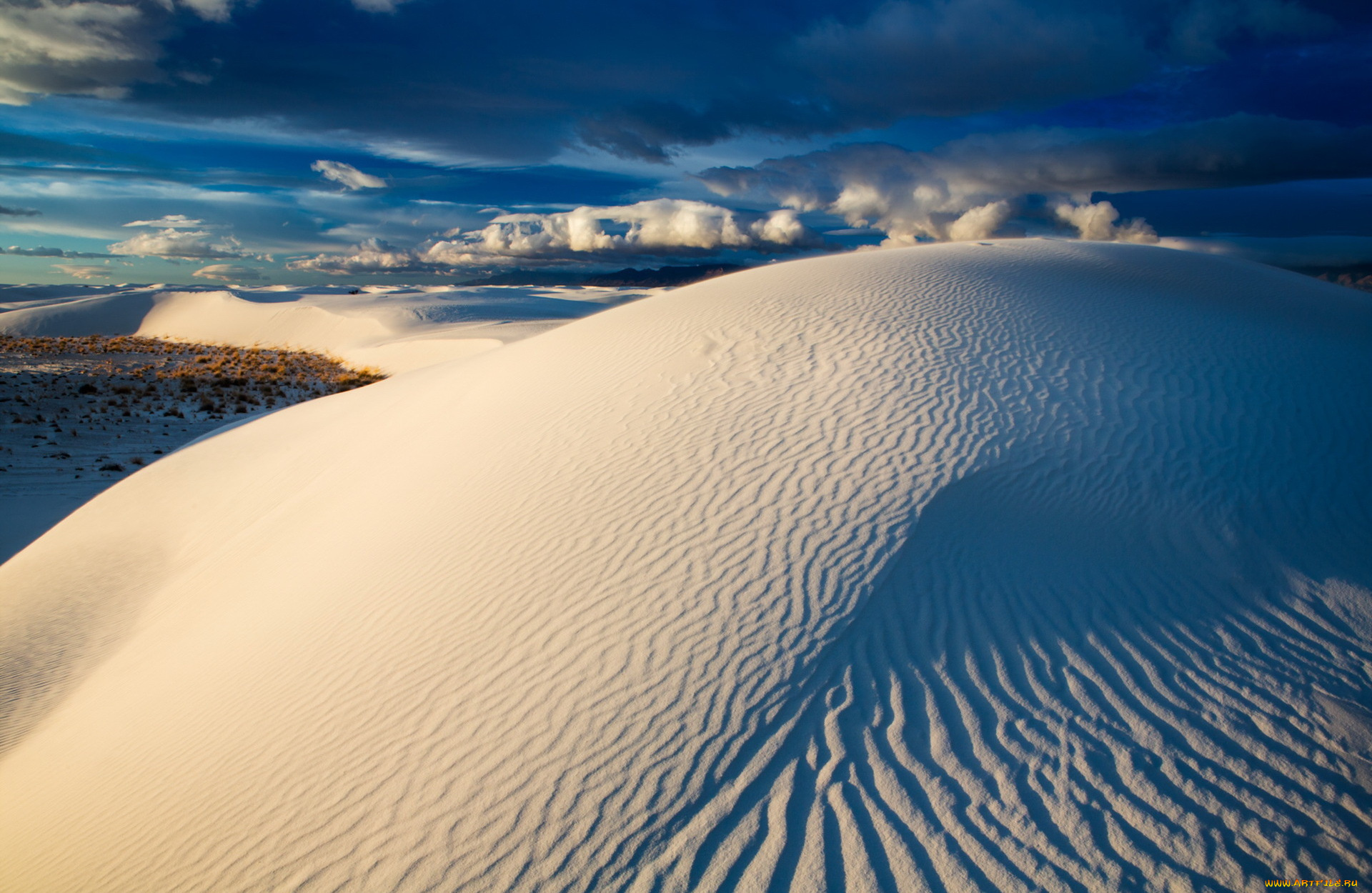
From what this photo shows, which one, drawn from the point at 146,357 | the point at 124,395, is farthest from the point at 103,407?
the point at 146,357

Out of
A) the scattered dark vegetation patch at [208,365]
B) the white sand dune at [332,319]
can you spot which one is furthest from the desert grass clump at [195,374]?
the white sand dune at [332,319]

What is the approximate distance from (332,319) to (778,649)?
40196 millimetres

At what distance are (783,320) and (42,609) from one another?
9.07 metres

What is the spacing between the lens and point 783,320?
27.2ft

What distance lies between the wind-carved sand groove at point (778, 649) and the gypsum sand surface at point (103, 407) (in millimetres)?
3395

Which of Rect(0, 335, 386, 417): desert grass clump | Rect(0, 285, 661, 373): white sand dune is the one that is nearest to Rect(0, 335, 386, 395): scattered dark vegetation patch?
Rect(0, 335, 386, 417): desert grass clump

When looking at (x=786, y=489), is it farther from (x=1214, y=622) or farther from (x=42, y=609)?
(x=42, y=609)

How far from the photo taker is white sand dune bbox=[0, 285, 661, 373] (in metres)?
26.2

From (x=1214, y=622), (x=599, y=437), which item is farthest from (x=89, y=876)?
(x=1214, y=622)

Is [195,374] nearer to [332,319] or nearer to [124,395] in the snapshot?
[124,395]

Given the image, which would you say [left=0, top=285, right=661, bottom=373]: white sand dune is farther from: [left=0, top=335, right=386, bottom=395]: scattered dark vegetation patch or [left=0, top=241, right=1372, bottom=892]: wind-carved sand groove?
[left=0, top=241, right=1372, bottom=892]: wind-carved sand groove

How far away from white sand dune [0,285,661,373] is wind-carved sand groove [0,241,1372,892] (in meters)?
18.3

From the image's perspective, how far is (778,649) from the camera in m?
3.30

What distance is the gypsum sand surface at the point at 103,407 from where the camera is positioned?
993 cm
